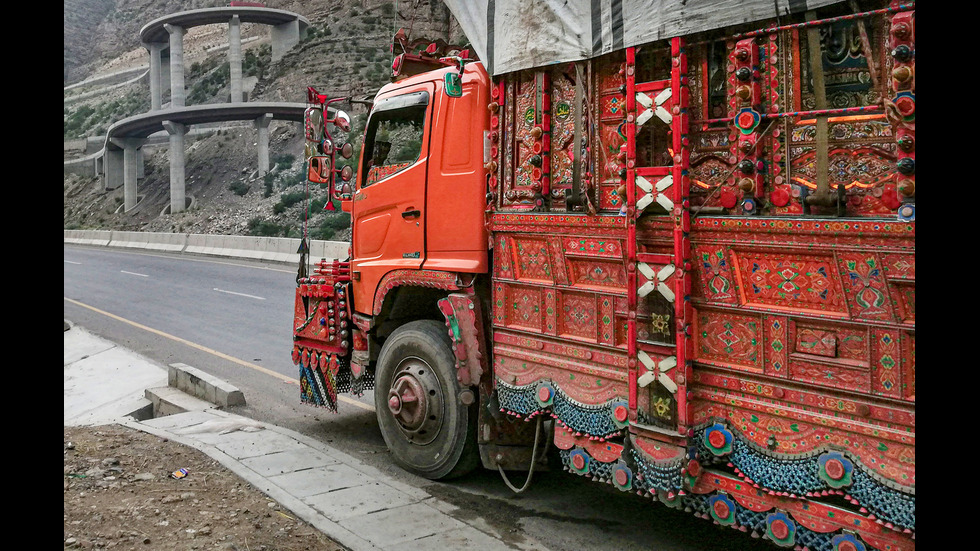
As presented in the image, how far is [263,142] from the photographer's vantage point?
151 ft

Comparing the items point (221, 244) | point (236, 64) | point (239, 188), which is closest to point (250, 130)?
point (236, 64)

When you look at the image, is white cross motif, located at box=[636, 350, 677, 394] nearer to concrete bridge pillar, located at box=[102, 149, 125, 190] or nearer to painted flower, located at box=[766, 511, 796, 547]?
painted flower, located at box=[766, 511, 796, 547]

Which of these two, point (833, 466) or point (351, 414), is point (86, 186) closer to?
point (351, 414)

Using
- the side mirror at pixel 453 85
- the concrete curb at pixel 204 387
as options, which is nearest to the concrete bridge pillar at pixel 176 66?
the concrete curb at pixel 204 387

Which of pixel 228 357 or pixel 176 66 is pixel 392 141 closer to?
pixel 228 357

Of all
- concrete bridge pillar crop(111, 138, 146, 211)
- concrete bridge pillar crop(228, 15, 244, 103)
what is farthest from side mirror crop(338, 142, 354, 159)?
concrete bridge pillar crop(111, 138, 146, 211)

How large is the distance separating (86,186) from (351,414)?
195ft

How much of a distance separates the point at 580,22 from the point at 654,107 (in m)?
0.84

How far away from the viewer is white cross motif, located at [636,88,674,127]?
13.0 feet

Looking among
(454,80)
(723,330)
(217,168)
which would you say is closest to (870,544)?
(723,330)

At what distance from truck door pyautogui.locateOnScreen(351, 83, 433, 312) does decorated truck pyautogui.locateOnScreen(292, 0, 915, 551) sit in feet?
0.15

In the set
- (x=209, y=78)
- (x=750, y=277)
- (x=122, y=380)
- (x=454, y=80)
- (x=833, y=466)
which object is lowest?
(x=122, y=380)

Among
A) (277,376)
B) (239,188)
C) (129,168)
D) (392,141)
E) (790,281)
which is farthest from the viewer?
(129,168)

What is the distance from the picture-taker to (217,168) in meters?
50.6
